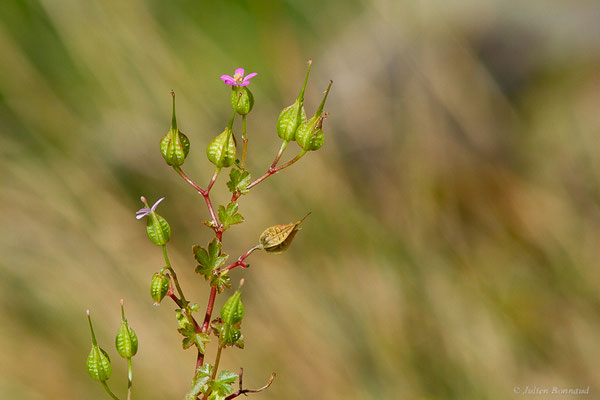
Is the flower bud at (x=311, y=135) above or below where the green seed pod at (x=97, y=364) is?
above

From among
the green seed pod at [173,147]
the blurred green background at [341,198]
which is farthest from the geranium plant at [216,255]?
the blurred green background at [341,198]

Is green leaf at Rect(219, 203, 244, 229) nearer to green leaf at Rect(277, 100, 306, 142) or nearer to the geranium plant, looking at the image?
the geranium plant

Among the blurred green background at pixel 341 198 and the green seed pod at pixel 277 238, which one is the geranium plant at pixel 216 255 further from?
the blurred green background at pixel 341 198

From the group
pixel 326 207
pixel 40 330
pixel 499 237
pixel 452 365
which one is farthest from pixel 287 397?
pixel 499 237

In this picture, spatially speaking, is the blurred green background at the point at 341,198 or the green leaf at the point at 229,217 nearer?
the green leaf at the point at 229,217

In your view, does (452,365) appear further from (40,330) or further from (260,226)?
(40,330)

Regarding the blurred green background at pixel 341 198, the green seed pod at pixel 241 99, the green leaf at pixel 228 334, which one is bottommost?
the green leaf at pixel 228 334
